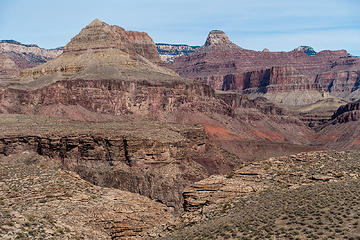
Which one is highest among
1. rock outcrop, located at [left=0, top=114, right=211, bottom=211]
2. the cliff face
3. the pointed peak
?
the pointed peak

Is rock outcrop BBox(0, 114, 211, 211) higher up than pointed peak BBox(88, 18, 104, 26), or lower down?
lower down

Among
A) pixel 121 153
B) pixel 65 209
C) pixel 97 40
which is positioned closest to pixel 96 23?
pixel 97 40

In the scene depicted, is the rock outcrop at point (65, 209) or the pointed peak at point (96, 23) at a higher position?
the pointed peak at point (96, 23)

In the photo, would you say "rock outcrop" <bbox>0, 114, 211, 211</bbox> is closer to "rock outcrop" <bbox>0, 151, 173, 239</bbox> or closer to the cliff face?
"rock outcrop" <bbox>0, 151, 173, 239</bbox>

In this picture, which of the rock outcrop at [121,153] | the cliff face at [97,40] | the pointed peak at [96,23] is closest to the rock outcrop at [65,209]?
the rock outcrop at [121,153]

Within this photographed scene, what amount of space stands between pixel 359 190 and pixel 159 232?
12044 mm

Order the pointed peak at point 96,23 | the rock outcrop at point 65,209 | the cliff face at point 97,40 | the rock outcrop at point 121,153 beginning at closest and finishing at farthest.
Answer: the rock outcrop at point 65,209 < the rock outcrop at point 121,153 < the cliff face at point 97,40 < the pointed peak at point 96,23

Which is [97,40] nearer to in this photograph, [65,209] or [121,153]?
[121,153]

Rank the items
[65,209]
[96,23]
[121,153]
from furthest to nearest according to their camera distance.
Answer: [96,23], [121,153], [65,209]

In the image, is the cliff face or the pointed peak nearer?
the cliff face

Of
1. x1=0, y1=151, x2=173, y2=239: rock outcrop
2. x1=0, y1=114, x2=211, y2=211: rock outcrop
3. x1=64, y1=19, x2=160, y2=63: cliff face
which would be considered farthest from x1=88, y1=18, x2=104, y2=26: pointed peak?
x1=0, y1=151, x2=173, y2=239: rock outcrop

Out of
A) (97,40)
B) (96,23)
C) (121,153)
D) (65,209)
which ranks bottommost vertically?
(121,153)

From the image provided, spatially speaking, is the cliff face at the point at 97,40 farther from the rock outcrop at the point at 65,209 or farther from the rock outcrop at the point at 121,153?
the rock outcrop at the point at 65,209

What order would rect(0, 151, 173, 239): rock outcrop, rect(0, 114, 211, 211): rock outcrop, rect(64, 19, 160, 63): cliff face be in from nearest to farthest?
rect(0, 151, 173, 239): rock outcrop
rect(0, 114, 211, 211): rock outcrop
rect(64, 19, 160, 63): cliff face
